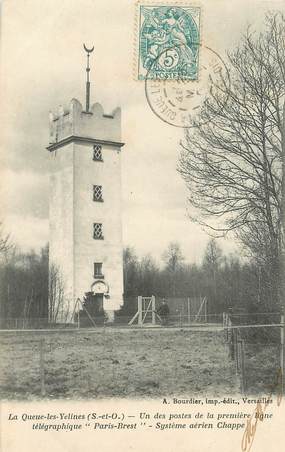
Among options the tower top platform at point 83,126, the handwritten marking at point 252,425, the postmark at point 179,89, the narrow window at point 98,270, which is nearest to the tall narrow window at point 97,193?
the tower top platform at point 83,126

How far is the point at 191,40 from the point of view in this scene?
12562 mm

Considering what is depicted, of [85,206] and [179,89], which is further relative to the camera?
[85,206]

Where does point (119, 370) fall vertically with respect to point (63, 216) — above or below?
below

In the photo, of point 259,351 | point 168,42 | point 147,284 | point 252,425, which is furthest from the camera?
point 147,284

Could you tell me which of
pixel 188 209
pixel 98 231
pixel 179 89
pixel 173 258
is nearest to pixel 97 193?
pixel 98 231

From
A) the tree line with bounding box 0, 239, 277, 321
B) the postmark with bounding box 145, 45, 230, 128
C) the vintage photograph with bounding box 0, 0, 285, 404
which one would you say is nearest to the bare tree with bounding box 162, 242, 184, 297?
the tree line with bounding box 0, 239, 277, 321

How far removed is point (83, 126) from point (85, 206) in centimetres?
445

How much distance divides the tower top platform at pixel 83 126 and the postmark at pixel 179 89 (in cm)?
2027

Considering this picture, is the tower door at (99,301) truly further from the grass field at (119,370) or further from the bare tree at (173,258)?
the bare tree at (173,258)

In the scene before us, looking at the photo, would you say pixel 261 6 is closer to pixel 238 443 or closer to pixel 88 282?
pixel 238 443

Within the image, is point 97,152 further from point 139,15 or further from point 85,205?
point 139,15

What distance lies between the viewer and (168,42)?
489 inches

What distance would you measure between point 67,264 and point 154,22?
22.7 metres

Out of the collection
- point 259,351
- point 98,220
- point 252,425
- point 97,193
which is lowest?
point 252,425
